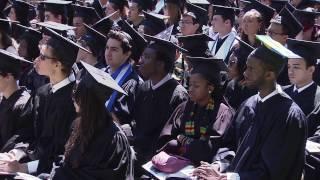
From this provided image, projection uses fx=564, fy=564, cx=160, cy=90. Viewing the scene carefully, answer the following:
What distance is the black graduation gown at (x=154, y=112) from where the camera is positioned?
5.51 m

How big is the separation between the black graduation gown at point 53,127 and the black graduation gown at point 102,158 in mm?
725

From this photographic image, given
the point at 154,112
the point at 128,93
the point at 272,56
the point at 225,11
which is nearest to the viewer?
the point at 272,56

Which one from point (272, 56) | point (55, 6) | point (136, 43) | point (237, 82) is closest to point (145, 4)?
point (55, 6)

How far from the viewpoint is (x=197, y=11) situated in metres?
8.16

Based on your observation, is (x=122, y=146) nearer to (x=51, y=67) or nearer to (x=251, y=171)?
(x=251, y=171)

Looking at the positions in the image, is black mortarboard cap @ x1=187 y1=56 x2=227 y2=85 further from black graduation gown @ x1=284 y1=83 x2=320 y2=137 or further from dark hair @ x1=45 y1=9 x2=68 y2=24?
dark hair @ x1=45 y1=9 x2=68 y2=24

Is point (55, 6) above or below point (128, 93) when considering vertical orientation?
above

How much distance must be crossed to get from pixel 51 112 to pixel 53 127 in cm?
13

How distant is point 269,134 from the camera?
399 cm

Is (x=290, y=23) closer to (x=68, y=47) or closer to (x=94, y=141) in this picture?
(x=68, y=47)

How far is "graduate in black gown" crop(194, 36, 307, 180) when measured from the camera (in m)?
3.92

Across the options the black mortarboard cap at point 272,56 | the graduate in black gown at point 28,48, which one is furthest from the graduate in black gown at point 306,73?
the graduate in black gown at point 28,48

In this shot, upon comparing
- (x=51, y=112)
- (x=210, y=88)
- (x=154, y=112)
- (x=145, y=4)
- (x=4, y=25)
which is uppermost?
(x=145, y=4)

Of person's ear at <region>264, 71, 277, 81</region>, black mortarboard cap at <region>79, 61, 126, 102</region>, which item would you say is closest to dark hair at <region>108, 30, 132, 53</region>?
black mortarboard cap at <region>79, 61, 126, 102</region>
